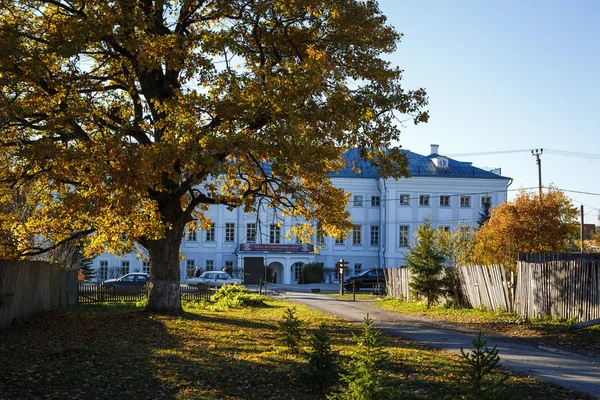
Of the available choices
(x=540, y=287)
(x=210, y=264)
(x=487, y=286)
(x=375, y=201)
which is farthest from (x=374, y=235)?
(x=540, y=287)

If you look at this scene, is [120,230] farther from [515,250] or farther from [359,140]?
[515,250]

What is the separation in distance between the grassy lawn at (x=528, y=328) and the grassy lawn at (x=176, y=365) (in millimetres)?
3369

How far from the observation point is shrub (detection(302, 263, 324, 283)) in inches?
2367

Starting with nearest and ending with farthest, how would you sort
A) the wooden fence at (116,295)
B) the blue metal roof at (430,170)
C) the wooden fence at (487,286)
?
the wooden fence at (487,286) < the wooden fence at (116,295) < the blue metal roof at (430,170)

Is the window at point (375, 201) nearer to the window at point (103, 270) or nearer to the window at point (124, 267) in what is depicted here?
the window at point (124, 267)

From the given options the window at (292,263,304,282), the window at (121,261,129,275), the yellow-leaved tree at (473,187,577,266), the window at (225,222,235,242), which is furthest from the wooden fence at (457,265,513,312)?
the window at (121,261,129,275)

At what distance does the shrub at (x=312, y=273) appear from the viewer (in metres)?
60.1

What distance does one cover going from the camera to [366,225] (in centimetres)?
6256

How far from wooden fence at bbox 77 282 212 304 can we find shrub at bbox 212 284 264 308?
0.76m

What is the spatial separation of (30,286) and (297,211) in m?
8.06

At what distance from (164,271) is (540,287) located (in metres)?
10.8

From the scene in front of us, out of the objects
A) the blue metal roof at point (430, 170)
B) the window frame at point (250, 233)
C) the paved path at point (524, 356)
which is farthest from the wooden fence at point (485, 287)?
the window frame at point (250, 233)

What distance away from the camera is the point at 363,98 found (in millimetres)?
16625

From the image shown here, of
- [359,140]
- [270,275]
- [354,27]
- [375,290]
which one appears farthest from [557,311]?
[270,275]
